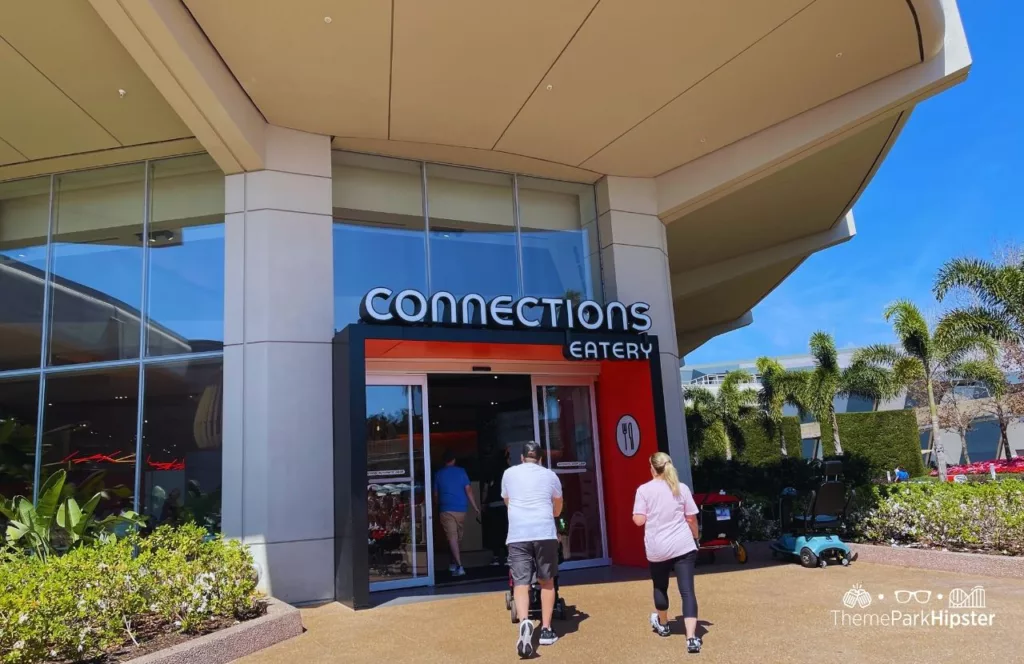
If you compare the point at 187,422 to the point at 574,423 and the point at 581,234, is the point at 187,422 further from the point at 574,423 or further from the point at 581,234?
the point at 581,234

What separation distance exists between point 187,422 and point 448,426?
445 centimetres

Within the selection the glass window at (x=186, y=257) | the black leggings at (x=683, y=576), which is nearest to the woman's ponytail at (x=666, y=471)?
the black leggings at (x=683, y=576)

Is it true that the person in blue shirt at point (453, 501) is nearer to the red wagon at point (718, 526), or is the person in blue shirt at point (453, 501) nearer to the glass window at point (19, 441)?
the red wagon at point (718, 526)

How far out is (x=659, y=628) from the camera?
20.4 feet

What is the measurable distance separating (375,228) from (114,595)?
247 inches

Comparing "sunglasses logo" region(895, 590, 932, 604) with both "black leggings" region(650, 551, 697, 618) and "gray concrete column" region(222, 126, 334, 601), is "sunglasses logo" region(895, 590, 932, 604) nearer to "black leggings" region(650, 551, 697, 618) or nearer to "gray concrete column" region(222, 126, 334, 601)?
"black leggings" region(650, 551, 697, 618)

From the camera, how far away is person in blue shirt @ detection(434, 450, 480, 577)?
10219mm

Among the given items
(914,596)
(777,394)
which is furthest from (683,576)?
(777,394)

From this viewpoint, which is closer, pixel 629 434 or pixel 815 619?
pixel 815 619

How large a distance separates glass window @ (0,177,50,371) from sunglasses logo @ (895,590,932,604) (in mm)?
11428

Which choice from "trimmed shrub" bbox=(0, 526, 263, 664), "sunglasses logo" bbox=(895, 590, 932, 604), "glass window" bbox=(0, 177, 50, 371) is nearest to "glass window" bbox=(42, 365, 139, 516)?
"glass window" bbox=(0, 177, 50, 371)

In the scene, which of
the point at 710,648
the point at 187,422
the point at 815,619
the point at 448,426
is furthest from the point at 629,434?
the point at 187,422

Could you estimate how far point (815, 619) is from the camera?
21.6ft

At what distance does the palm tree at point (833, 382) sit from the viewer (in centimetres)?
3241
